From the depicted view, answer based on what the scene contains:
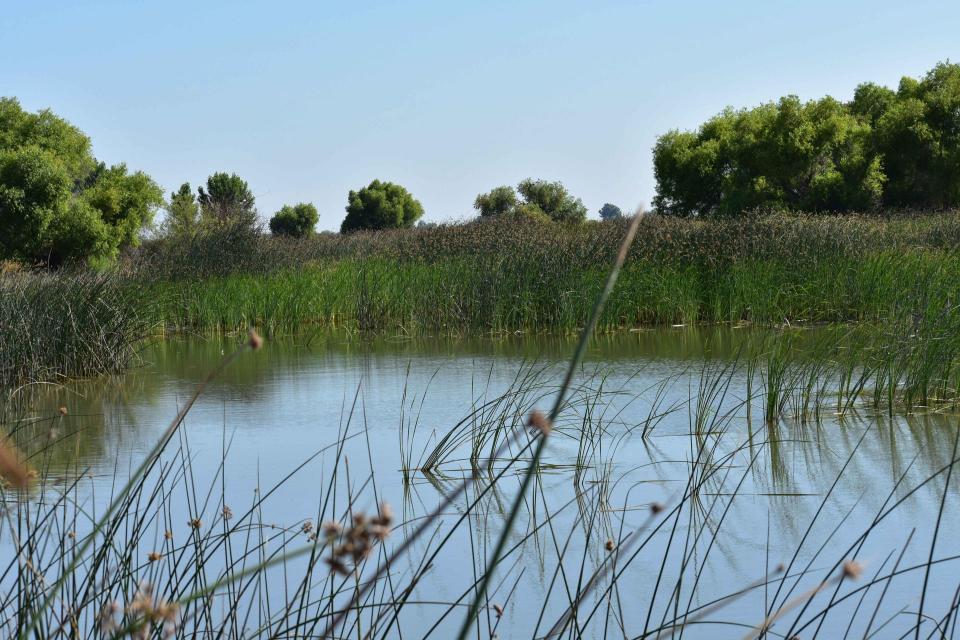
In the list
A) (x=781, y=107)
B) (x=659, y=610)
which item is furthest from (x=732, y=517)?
(x=781, y=107)

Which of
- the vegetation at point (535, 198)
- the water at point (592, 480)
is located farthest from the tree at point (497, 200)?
the water at point (592, 480)

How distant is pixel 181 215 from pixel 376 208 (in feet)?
46.6

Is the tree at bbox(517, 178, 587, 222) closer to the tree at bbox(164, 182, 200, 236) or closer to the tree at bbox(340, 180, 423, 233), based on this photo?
the tree at bbox(340, 180, 423, 233)

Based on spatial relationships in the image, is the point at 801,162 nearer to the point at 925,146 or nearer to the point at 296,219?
the point at 925,146

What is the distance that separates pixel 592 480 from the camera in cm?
381

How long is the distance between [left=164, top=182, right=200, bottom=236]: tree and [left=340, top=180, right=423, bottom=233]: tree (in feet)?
32.1

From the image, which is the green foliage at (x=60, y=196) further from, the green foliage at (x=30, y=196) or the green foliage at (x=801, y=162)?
the green foliage at (x=801, y=162)

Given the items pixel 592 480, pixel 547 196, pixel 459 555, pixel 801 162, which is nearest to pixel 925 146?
pixel 801 162

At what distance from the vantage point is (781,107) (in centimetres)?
2597

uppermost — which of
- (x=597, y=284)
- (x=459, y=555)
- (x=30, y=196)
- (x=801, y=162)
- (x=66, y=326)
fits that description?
(x=801, y=162)

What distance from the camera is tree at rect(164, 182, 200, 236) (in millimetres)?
29062

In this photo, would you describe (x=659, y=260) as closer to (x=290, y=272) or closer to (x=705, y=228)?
(x=705, y=228)

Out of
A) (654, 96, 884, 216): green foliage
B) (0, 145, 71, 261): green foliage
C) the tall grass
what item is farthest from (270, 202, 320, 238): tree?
the tall grass

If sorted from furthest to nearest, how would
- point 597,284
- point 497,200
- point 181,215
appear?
1. point 497,200
2. point 181,215
3. point 597,284
